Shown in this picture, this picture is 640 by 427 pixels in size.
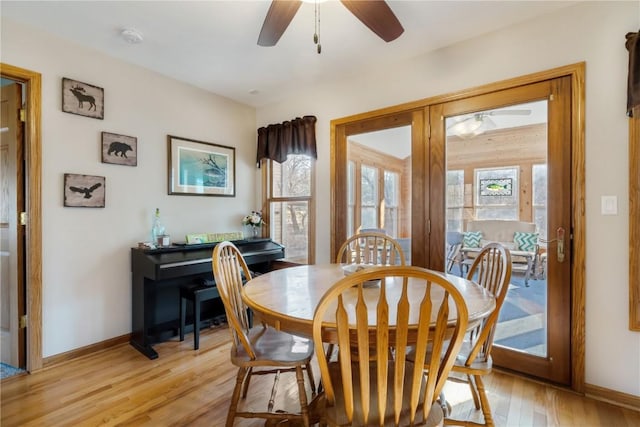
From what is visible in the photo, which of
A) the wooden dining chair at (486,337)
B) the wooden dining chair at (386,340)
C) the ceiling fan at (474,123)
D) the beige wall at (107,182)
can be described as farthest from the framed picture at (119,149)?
the wooden dining chair at (486,337)

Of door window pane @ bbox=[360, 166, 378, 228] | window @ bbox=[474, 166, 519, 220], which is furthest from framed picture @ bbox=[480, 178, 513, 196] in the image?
door window pane @ bbox=[360, 166, 378, 228]

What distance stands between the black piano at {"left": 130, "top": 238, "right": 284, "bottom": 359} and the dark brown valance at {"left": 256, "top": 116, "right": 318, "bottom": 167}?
1204mm

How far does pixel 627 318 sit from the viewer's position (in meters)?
1.84

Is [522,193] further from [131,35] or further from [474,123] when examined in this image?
[131,35]

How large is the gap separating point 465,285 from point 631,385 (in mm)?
1283

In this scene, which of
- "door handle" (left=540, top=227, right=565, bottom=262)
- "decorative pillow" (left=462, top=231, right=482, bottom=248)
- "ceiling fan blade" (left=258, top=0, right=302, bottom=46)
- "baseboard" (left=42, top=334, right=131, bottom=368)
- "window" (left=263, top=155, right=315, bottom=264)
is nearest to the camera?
"ceiling fan blade" (left=258, top=0, right=302, bottom=46)

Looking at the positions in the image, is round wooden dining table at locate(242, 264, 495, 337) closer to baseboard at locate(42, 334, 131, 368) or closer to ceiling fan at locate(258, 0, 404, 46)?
ceiling fan at locate(258, 0, 404, 46)

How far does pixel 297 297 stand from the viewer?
143cm

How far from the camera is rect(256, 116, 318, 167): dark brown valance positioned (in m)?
3.34

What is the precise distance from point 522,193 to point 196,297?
2693 millimetres

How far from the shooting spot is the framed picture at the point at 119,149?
2619 mm

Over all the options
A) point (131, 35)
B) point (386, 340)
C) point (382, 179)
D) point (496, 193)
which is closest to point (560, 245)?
point (496, 193)

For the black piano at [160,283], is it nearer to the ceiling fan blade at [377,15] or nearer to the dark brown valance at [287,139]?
the dark brown valance at [287,139]

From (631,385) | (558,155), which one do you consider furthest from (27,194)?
(631,385)
